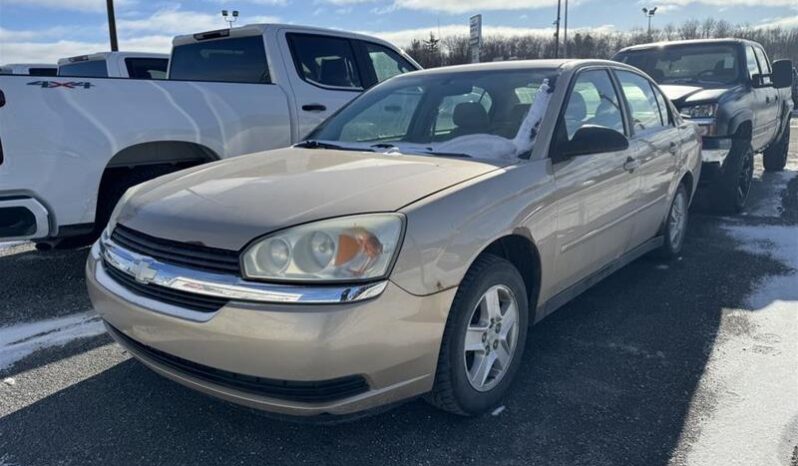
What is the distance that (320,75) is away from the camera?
5.70 metres

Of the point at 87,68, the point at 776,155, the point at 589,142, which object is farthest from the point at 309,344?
the point at 776,155

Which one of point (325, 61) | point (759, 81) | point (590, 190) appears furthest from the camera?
point (759, 81)

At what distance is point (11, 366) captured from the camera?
325 cm

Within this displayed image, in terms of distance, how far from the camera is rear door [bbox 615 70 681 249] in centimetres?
402

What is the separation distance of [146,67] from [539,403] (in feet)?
23.8

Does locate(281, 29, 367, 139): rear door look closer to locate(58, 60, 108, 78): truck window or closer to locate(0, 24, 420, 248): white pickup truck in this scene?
locate(0, 24, 420, 248): white pickup truck

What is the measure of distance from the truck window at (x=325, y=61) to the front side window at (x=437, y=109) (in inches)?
65.5

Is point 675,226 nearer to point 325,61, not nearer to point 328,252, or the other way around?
point 325,61

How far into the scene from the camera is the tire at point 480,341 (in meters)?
2.42

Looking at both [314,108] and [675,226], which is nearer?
[675,226]

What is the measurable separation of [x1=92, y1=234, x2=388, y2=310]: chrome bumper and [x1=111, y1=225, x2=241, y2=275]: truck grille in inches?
0.9

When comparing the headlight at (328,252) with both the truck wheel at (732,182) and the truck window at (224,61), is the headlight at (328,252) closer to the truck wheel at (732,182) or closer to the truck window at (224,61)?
the truck window at (224,61)

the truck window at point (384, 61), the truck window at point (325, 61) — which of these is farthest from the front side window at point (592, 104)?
the truck window at point (384, 61)

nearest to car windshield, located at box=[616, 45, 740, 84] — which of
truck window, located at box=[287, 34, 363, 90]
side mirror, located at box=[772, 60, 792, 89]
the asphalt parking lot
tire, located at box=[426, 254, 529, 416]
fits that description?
side mirror, located at box=[772, 60, 792, 89]
